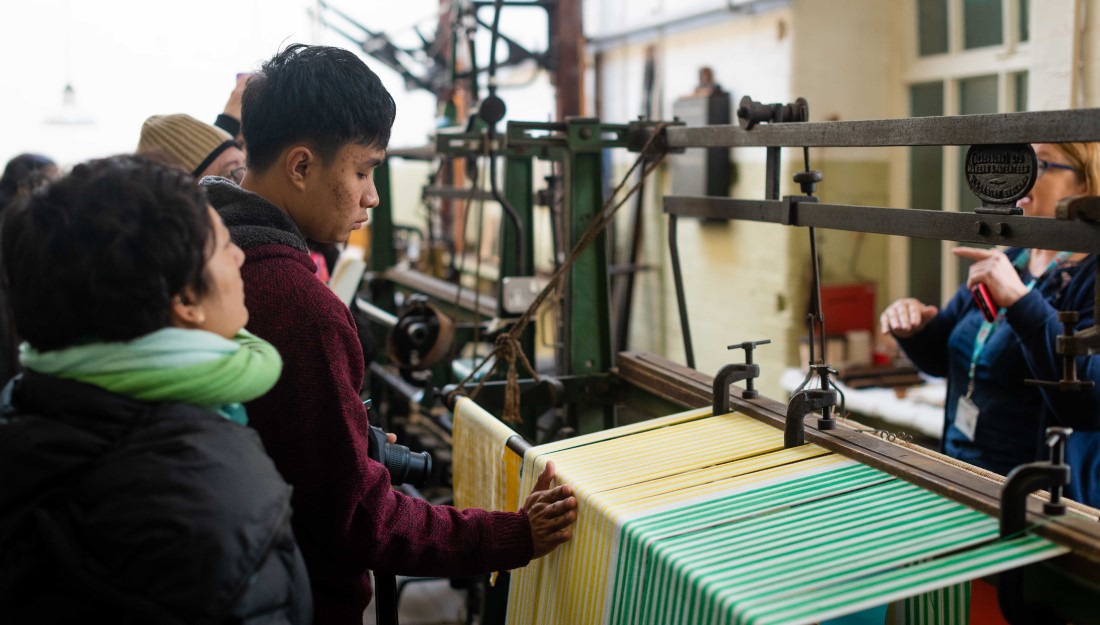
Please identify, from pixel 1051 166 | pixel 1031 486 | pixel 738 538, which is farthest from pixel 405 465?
pixel 1051 166

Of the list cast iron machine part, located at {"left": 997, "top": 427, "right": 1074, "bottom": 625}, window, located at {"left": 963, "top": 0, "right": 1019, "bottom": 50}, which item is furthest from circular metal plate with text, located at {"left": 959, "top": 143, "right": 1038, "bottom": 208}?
window, located at {"left": 963, "top": 0, "right": 1019, "bottom": 50}

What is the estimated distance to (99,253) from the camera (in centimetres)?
104

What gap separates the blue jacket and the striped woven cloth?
747 mm

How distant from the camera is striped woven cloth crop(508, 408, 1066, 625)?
1145 millimetres

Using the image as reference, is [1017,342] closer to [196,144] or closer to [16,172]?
[196,144]

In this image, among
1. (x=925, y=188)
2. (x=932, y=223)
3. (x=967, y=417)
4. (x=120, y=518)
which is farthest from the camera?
(x=925, y=188)

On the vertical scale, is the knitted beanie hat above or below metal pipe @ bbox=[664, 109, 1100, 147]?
above

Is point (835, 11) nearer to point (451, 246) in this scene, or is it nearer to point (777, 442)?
point (451, 246)

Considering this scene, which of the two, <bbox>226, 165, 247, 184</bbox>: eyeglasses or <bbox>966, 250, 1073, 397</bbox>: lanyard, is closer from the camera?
<bbox>966, 250, 1073, 397</bbox>: lanyard

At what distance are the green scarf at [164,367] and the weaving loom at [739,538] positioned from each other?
580mm

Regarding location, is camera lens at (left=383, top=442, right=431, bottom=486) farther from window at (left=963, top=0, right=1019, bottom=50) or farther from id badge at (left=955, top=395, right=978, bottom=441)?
window at (left=963, top=0, right=1019, bottom=50)

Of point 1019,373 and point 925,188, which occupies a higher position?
point 925,188

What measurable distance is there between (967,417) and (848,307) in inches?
104

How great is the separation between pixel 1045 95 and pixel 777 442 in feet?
8.44
